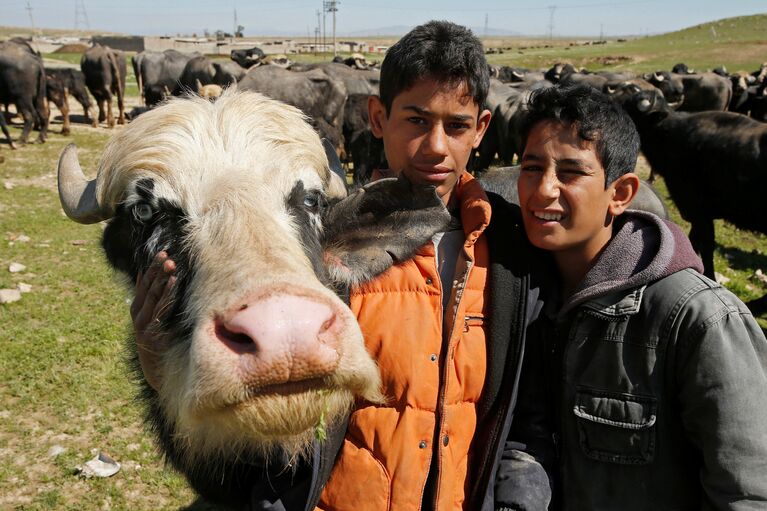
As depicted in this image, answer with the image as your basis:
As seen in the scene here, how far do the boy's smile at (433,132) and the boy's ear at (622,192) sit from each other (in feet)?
1.89

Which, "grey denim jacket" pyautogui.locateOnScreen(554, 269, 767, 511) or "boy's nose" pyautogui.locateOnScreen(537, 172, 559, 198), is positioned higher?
"boy's nose" pyautogui.locateOnScreen(537, 172, 559, 198)

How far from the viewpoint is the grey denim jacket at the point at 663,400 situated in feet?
5.08

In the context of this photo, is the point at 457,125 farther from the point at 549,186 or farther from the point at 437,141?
the point at 549,186

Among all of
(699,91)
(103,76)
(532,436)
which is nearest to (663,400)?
(532,436)

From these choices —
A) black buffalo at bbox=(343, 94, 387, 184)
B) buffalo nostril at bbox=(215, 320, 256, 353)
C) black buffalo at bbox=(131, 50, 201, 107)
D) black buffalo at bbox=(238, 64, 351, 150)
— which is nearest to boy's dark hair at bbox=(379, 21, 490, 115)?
buffalo nostril at bbox=(215, 320, 256, 353)

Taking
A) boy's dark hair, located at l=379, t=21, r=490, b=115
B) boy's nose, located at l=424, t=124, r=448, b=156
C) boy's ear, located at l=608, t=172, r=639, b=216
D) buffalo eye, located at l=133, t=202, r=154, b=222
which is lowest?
buffalo eye, located at l=133, t=202, r=154, b=222

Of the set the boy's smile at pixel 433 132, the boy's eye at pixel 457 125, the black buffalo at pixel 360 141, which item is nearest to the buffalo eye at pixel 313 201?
the boy's smile at pixel 433 132

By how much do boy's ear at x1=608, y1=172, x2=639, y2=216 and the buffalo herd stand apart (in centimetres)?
64

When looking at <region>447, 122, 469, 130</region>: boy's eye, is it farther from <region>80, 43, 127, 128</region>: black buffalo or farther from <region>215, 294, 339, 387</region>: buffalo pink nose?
<region>80, 43, 127, 128</region>: black buffalo

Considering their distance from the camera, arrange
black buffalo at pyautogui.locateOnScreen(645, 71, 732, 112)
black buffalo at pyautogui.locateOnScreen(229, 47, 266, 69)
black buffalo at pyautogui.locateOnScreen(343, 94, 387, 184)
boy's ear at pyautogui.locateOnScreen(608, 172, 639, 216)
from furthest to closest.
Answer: black buffalo at pyautogui.locateOnScreen(229, 47, 266, 69) < black buffalo at pyautogui.locateOnScreen(645, 71, 732, 112) < black buffalo at pyautogui.locateOnScreen(343, 94, 387, 184) < boy's ear at pyautogui.locateOnScreen(608, 172, 639, 216)

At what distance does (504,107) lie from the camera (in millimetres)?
13445

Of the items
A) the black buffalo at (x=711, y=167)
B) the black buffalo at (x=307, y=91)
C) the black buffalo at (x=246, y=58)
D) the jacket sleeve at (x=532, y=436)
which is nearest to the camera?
the jacket sleeve at (x=532, y=436)

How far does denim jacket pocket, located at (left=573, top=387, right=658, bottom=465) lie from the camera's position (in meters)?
1.69

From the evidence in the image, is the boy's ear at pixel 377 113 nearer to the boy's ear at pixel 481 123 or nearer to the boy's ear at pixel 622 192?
the boy's ear at pixel 481 123
